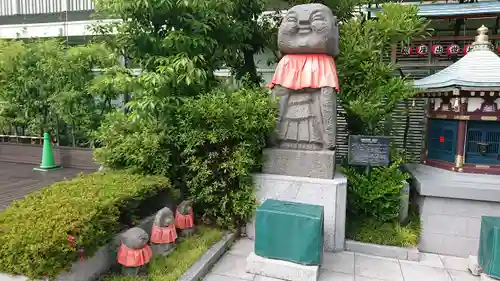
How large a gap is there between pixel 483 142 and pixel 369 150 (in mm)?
2088

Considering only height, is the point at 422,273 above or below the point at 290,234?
below

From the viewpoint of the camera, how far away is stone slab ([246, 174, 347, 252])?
528cm

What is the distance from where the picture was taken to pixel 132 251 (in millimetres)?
4059

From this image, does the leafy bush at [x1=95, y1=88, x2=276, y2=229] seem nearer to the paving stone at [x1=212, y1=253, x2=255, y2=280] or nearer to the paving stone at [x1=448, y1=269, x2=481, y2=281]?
the paving stone at [x1=212, y1=253, x2=255, y2=280]

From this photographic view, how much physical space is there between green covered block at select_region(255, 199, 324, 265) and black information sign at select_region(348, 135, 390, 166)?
1508 mm

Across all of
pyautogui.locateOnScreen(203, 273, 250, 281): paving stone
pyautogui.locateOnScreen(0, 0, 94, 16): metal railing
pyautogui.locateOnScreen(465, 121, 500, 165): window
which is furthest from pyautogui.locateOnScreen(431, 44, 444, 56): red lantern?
pyautogui.locateOnScreen(0, 0, 94, 16): metal railing

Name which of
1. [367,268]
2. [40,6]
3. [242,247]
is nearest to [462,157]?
[367,268]

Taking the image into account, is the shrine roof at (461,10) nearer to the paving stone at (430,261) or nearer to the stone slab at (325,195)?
the stone slab at (325,195)

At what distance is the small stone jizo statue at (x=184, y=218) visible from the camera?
17.1 ft

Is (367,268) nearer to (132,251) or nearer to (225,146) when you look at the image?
(225,146)

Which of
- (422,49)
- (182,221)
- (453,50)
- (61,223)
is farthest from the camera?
(422,49)

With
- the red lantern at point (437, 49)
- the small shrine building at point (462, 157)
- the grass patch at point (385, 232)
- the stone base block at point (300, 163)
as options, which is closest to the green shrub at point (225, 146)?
the stone base block at point (300, 163)

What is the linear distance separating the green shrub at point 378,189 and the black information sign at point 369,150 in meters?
0.24

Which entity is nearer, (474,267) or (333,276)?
(333,276)
